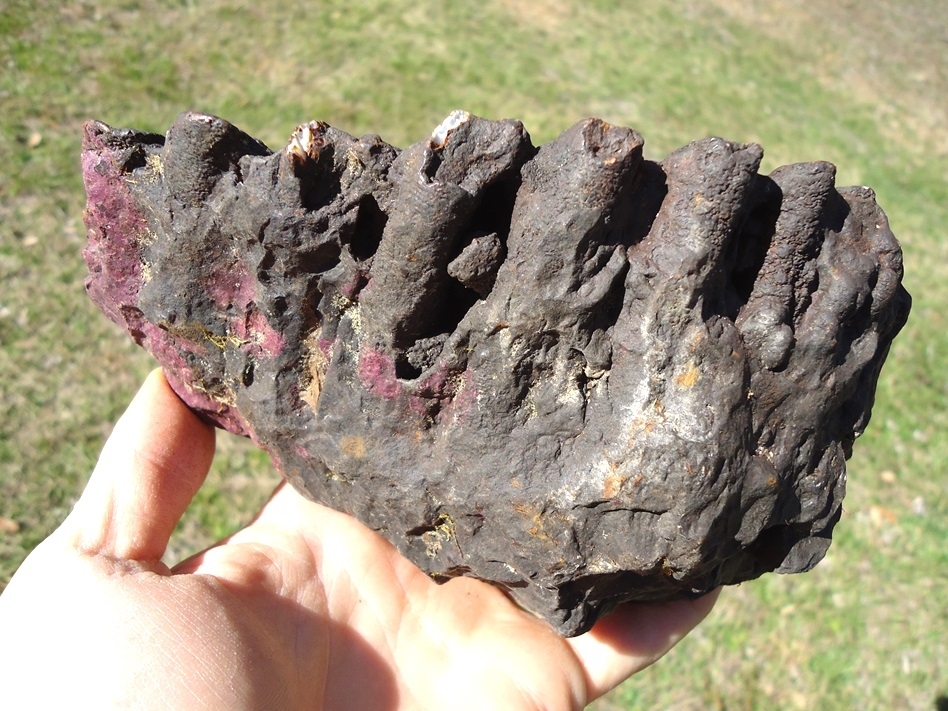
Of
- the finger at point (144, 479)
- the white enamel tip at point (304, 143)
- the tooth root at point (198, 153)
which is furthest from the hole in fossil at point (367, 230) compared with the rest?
the finger at point (144, 479)

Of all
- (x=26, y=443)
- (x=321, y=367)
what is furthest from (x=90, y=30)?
A: (x=321, y=367)

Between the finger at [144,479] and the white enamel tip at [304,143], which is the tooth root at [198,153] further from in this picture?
the finger at [144,479]

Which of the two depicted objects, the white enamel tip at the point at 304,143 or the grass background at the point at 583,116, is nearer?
the white enamel tip at the point at 304,143

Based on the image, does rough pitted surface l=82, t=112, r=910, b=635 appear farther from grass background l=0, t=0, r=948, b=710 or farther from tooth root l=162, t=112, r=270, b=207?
grass background l=0, t=0, r=948, b=710

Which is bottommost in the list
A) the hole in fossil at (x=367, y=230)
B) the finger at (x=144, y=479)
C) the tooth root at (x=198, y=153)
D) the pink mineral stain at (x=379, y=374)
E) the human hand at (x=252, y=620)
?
the human hand at (x=252, y=620)

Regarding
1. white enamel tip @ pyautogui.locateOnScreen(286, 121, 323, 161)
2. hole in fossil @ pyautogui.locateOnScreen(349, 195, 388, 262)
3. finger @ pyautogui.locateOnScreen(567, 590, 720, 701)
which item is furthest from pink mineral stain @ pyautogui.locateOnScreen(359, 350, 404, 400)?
finger @ pyautogui.locateOnScreen(567, 590, 720, 701)

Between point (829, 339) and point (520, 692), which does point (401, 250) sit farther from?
point (520, 692)
